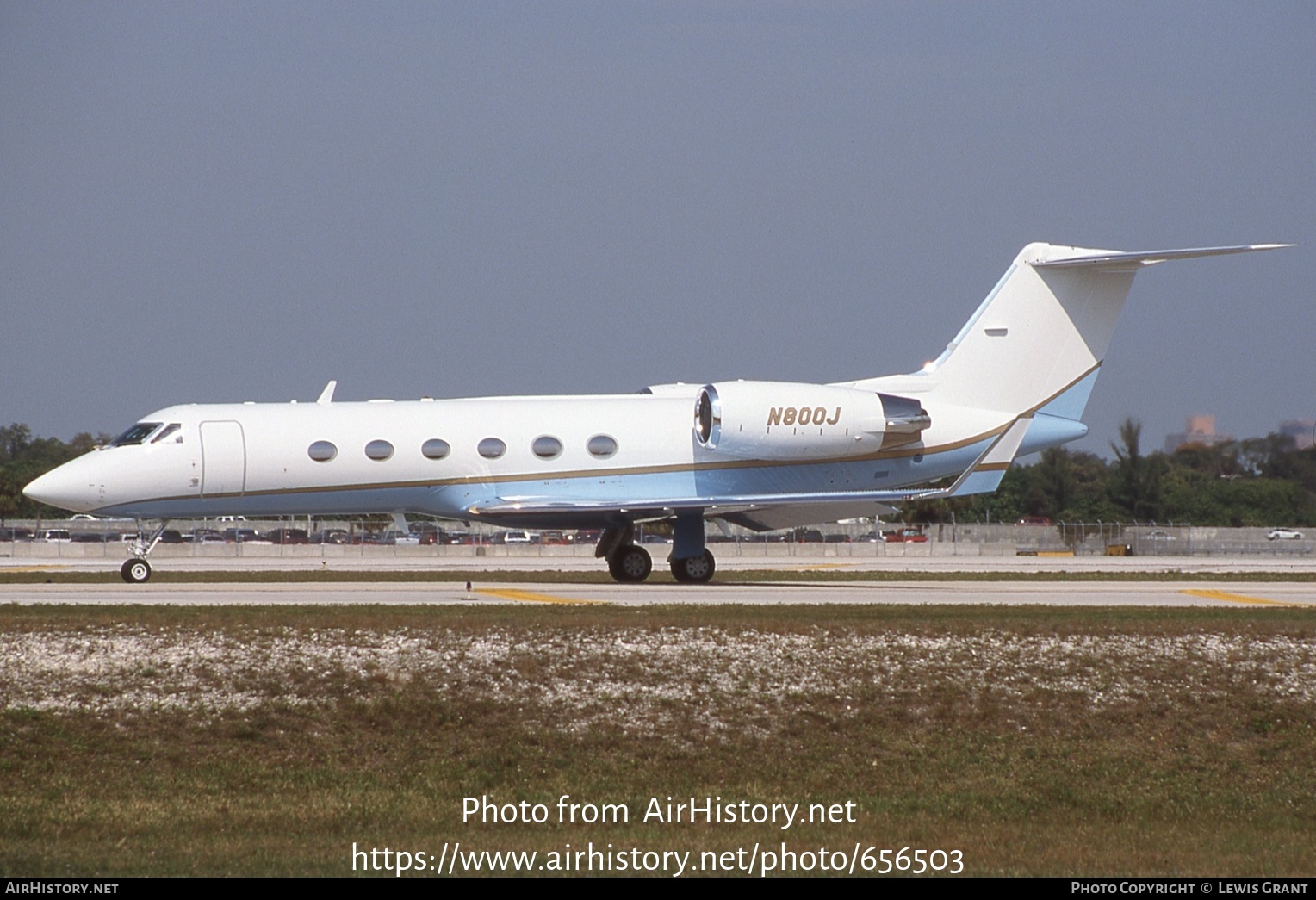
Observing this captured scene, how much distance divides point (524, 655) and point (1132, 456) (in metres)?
65.0

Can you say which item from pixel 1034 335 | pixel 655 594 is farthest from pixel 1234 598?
pixel 655 594

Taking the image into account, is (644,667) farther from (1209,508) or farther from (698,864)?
(1209,508)

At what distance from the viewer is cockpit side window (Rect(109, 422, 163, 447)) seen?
25.3 metres

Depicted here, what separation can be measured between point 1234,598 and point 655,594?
31.6 feet

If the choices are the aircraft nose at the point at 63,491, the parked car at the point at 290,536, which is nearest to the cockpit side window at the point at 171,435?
the aircraft nose at the point at 63,491

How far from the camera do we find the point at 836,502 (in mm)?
25250

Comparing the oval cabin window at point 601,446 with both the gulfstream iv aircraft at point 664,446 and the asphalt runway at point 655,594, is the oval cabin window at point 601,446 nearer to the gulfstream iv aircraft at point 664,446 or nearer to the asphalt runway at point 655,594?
the gulfstream iv aircraft at point 664,446

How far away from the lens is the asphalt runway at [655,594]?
2084cm

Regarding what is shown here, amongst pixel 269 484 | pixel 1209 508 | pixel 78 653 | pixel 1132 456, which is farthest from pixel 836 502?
pixel 1209 508

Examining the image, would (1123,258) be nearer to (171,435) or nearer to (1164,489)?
(171,435)

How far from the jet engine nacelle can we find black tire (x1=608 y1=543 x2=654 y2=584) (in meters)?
2.41

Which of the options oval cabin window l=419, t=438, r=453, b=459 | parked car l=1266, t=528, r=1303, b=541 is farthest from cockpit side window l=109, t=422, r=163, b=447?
parked car l=1266, t=528, r=1303, b=541

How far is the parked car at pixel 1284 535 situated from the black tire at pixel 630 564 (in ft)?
124

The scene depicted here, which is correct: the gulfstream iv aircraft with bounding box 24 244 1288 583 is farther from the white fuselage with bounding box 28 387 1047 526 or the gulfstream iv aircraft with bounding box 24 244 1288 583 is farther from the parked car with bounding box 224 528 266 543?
the parked car with bounding box 224 528 266 543
